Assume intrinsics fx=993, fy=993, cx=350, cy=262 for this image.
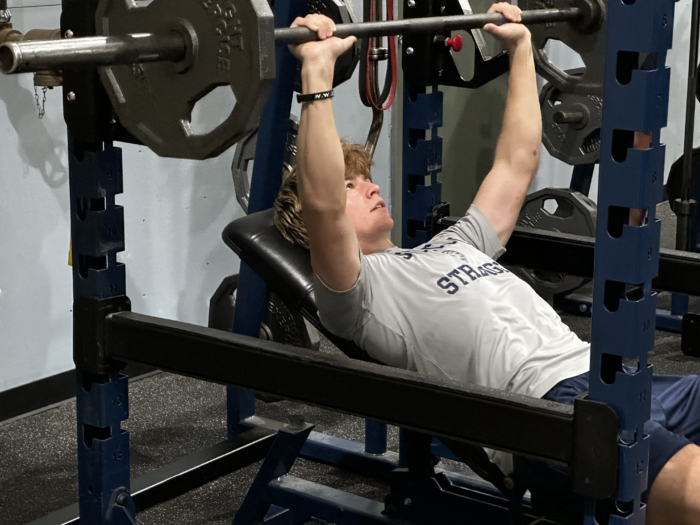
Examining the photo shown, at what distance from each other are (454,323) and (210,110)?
182cm

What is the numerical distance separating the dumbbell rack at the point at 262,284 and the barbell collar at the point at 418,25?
0.37 m

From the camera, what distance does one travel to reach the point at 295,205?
2408 mm

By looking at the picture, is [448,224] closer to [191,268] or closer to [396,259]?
[396,259]

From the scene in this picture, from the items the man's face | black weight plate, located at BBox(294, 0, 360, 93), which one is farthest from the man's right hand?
black weight plate, located at BBox(294, 0, 360, 93)

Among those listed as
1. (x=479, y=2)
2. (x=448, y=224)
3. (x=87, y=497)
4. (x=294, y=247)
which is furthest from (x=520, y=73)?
(x=479, y=2)

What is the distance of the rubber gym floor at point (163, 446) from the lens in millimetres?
2709

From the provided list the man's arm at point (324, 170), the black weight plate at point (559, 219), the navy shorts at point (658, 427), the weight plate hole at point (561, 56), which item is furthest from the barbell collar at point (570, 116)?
the man's arm at point (324, 170)

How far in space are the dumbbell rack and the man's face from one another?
1.09 feet

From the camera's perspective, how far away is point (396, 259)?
7.11 ft

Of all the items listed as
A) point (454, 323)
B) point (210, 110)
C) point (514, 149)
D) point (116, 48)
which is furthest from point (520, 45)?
point (210, 110)

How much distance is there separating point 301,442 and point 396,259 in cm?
66

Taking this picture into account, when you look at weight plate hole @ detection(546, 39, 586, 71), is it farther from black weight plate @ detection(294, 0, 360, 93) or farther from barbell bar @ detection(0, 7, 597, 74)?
barbell bar @ detection(0, 7, 597, 74)

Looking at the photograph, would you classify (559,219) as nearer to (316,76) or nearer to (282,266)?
(282,266)

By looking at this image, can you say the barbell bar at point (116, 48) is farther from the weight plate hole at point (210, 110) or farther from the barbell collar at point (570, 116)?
the barbell collar at point (570, 116)
